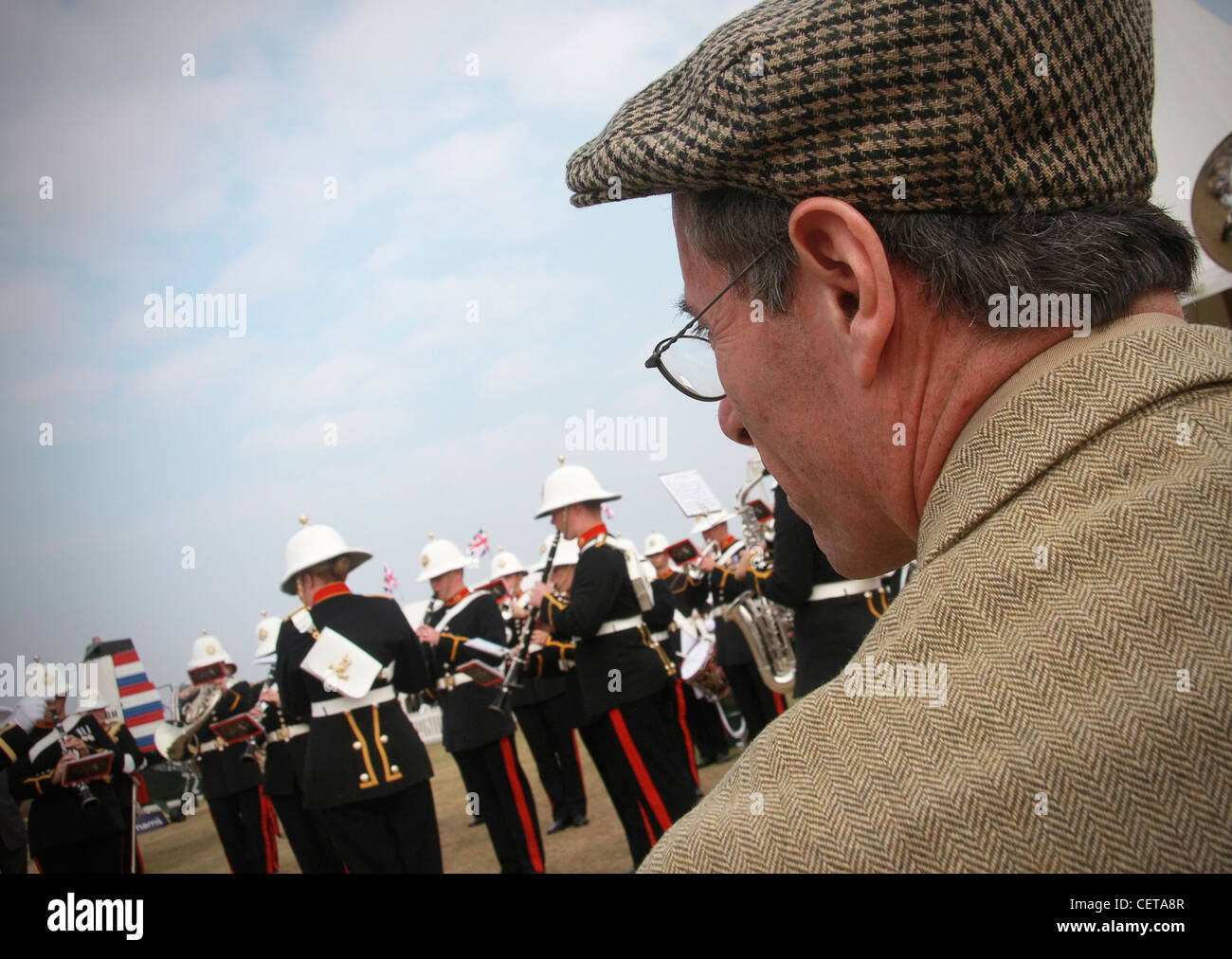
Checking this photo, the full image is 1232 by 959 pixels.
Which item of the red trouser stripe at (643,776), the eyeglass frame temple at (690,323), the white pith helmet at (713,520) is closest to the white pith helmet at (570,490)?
the red trouser stripe at (643,776)

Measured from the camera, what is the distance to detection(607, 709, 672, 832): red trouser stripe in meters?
7.10

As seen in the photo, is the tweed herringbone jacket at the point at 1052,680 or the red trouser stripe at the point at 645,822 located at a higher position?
the tweed herringbone jacket at the point at 1052,680

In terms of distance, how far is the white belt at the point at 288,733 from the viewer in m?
8.52

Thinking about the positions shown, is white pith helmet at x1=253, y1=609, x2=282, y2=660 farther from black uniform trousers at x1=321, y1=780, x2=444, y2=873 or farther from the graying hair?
the graying hair

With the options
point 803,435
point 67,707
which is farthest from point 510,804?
point 803,435

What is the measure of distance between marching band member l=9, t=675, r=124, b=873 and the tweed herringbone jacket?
30.0 feet

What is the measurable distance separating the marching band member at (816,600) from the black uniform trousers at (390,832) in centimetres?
280

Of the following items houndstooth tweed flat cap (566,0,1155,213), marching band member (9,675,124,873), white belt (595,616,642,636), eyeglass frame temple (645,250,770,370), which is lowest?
marching band member (9,675,124,873)

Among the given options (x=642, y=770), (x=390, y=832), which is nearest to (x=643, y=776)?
(x=642, y=770)

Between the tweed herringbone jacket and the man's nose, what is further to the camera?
the man's nose

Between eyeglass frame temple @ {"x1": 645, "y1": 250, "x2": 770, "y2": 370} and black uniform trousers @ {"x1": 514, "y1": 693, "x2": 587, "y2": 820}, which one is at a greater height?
eyeglass frame temple @ {"x1": 645, "y1": 250, "x2": 770, "y2": 370}

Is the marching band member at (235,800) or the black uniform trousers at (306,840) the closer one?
the black uniform trousers at (306,840)

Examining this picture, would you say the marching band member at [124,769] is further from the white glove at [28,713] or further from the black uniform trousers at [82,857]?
the white glove at [28,713]

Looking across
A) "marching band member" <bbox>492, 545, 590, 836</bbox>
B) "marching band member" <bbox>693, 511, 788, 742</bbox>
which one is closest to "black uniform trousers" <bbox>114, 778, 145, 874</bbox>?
"marching band member" <bbox>492, 545, 590, 836</bbox>
